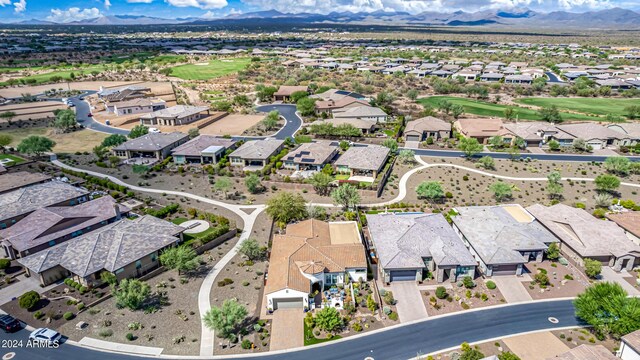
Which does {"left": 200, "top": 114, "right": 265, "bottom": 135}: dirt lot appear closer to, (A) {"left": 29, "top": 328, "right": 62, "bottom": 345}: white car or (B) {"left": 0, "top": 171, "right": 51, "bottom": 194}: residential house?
(B) {"left": 0, "top": 171, "right": 51, "bottom": 194}: residential house

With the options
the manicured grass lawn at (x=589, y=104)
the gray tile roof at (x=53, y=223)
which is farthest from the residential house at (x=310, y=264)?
the manicured grass lawn at (x=589, y=104)

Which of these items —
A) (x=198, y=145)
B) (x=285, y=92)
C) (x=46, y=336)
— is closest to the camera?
(x=46, y=336)

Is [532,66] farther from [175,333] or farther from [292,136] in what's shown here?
[175,333]

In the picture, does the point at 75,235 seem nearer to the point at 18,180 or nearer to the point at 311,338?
the point at 18,180

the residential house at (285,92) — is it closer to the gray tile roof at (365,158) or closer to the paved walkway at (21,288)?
the gray tile roof at (365,158)

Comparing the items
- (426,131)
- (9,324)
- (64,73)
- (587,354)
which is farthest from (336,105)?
(64,73)
